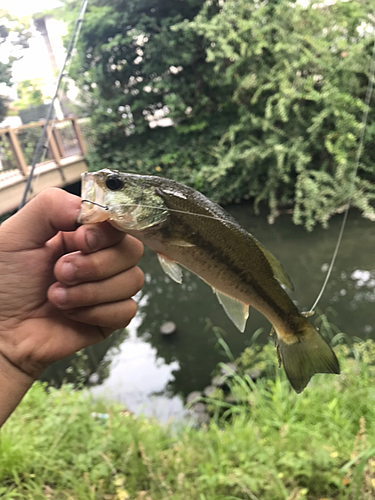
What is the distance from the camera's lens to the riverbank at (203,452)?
1.98 meters

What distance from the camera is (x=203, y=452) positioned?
2.41 m

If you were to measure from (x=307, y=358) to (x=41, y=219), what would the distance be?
3.21 ft

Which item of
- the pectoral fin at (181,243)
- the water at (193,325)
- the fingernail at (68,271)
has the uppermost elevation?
the pectoral fin at (181,243)

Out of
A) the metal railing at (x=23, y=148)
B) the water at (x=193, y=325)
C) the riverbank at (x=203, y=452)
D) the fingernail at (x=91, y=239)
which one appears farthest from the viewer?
the metal railing at (x=23, y=148)

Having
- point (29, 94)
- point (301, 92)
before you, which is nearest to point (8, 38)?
point (29, 94)

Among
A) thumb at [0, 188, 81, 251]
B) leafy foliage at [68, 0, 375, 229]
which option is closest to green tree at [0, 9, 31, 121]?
thumb at [0, 188, 81, 251]

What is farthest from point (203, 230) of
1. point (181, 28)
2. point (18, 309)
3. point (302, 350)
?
point (181, 28)

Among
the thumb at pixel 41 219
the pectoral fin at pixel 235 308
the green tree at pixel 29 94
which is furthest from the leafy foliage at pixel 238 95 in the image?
the thumb at pixel 41 219

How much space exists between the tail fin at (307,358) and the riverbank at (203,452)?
106cm

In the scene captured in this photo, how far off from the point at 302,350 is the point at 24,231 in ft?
3.29

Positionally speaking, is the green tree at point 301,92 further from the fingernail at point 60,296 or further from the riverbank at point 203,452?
the fingernail at point 60,296

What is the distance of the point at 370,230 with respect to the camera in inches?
252

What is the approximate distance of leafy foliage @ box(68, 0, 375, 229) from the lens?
6598mm

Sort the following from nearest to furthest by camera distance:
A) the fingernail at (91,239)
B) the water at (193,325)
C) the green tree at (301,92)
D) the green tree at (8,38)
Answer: the fingernail at (91,239), the green tree at (8,38), the water at (193,325), the green tree at (301,92)
